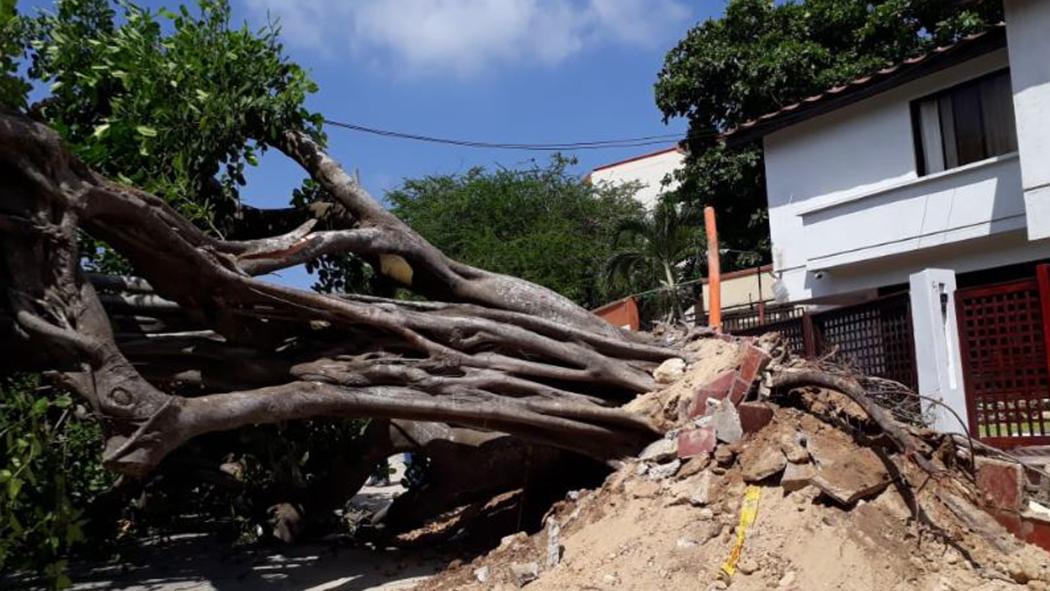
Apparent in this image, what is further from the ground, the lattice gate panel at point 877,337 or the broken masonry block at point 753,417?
the lattice gate panel at point 877,337

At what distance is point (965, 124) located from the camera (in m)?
13.0

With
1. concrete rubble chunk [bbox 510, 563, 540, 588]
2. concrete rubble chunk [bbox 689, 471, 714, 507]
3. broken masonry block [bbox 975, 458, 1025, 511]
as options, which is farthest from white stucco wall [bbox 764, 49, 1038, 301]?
concrete rubble chunk [bbox 510, 563, 540, 588]

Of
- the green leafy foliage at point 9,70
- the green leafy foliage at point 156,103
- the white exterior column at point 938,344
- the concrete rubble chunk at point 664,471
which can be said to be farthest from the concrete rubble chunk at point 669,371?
the green leafy foliage at point 9,70

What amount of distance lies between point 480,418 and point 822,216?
9.37 m

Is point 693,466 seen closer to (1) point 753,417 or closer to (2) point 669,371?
(1) point 753,417

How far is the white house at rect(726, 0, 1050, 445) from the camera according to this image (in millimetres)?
7695

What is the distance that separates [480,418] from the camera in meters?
7.04

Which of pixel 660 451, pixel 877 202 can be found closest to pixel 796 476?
pixel 660 451

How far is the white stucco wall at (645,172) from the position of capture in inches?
1401

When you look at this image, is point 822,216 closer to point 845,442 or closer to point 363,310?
point 845,442

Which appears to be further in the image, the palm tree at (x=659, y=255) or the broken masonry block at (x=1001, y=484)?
the palm tree at (x=659, y=255)

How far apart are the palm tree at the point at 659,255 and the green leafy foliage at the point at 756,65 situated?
0.96m

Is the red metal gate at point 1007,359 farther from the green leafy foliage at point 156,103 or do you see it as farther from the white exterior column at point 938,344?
the green leafy foliage at point 156,103

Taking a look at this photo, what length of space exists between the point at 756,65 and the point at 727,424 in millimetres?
15832
